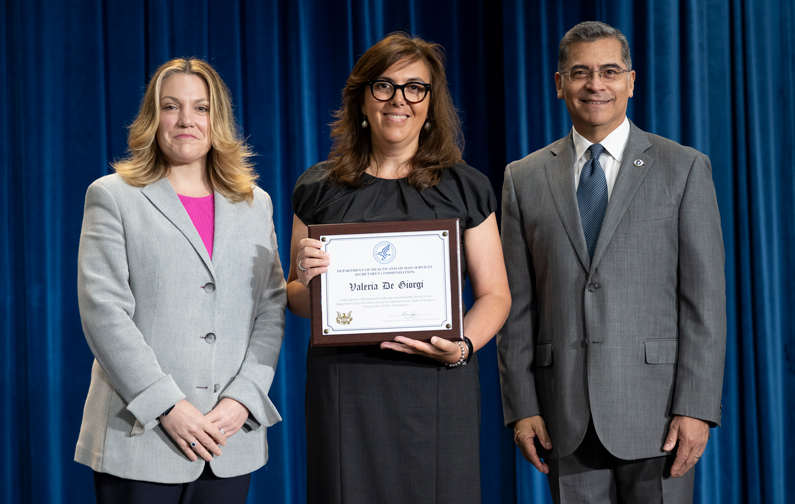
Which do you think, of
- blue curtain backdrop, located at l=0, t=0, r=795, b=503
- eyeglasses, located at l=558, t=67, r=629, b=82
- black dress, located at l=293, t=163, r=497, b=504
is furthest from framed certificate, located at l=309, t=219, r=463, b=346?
blue curtain backdrop, located at l=0, t=0, r=795, b=503

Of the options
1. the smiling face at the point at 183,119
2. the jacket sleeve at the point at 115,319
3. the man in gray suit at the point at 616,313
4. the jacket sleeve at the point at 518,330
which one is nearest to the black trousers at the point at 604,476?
the man in gray suit at the point at 616,313

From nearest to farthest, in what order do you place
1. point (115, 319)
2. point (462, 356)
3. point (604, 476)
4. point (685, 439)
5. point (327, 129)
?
point (115, 319)
point (462, 356)
point (685, 439)
point (604, 476)
point (327, 129)

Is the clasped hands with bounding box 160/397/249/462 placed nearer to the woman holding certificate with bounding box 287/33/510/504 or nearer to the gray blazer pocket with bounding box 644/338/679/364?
the woman holding certificate with bounding box 287/33/510/504

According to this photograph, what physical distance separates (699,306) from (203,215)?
4.29 feet

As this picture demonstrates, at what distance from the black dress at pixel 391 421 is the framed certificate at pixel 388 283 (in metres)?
0.12

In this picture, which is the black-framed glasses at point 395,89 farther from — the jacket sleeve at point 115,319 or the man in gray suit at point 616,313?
the jacket sleeve at point 115,319

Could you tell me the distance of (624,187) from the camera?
6.14 ft

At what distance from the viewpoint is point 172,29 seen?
3383 millimetres

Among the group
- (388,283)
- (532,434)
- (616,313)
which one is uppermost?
(388,283)

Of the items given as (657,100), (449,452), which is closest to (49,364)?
(449,452)

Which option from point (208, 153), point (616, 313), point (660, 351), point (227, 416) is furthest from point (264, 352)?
point (660, 351)

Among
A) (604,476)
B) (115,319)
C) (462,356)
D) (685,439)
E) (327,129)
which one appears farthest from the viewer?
(327,129)

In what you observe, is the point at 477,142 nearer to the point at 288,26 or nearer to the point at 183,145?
the point at 288,26

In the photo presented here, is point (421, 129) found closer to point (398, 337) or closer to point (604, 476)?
point (398, 337)
